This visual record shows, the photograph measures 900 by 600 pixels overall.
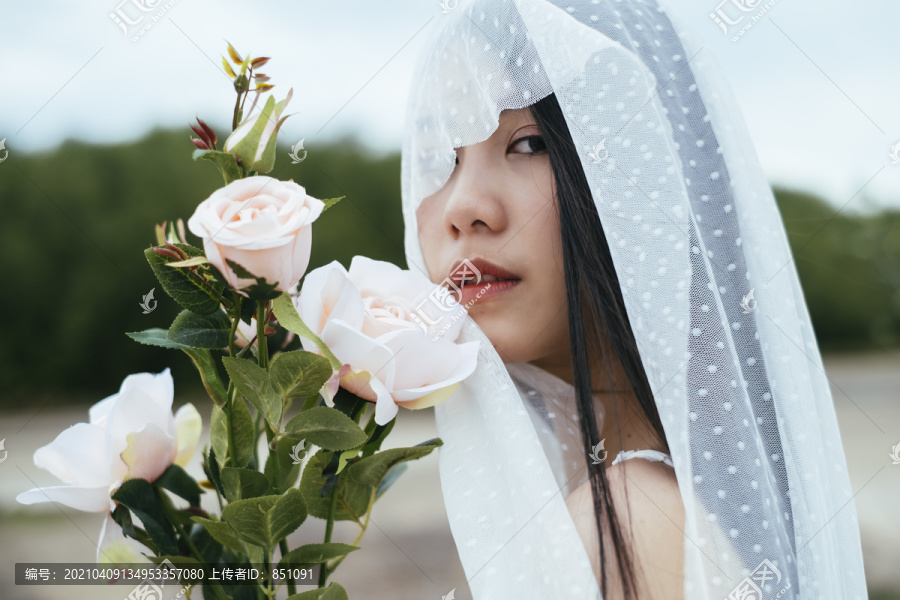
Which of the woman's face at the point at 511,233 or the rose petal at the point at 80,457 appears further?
the woman's face at the point at 511,233

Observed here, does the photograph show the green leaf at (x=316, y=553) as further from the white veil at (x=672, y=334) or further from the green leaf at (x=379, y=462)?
the white veil at (x=672, y=334)

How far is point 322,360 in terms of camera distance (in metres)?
0.53

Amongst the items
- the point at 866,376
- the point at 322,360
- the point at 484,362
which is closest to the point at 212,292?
the point at 322,360

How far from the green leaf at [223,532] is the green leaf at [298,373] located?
131 millimetres

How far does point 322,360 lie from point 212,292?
0.11 metres

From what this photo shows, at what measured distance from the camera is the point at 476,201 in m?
0.85

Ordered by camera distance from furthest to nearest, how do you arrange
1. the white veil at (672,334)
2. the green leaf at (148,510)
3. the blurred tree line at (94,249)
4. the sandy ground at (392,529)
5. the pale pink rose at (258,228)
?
the blurred tree line at (94,249) < the sandy ground at (392,529) < the white veil at (672,334) < the green leaf at (148,510) < the pale pink rose at (258,228)

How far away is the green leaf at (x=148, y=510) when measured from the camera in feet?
1.96

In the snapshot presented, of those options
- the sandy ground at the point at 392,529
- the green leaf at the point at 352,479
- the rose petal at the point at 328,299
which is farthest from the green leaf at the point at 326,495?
the sandy ground at the point at 392,529

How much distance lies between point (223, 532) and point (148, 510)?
0.09 m

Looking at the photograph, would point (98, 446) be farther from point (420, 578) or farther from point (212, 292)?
point (420, 578)

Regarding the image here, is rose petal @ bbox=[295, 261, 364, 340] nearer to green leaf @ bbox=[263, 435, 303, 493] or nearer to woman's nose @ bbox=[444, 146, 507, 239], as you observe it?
green leaf @ bbox=[263, 435, 303, 493]

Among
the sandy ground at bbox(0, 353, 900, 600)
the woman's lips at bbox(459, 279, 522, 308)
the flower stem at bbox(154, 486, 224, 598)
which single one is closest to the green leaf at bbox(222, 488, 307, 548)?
the flower stem at bbox(154, 486, 224, 598)

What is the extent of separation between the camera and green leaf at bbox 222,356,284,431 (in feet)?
1.72
